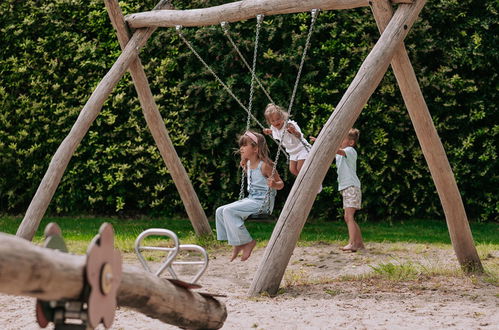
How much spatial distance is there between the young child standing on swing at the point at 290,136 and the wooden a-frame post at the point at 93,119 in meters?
1.02

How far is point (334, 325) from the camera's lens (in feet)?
13.3

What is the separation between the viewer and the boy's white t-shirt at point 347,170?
6855mm

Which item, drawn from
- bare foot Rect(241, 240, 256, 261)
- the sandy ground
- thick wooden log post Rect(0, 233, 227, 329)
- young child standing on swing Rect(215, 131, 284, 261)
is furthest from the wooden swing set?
thick wooden log post Rect(0, 233, 227, 329)

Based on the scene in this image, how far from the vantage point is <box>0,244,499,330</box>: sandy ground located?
4.11 meters

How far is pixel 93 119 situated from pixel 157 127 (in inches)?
28.5

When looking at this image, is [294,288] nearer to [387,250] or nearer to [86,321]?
[387,250]

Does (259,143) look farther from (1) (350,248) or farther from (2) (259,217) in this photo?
(1) (350,248)

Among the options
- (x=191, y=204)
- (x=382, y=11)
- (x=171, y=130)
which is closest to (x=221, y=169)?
(x=171, y=130)

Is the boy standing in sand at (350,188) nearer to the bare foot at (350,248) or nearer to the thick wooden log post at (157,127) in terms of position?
the bare foot at (350,248)

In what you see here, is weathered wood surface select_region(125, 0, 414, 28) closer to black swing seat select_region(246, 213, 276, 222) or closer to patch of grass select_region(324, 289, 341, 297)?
black swing seat select_region(246, 213, 276, 222)

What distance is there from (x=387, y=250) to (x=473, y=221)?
2.28 meters

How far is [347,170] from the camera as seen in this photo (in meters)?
6.91

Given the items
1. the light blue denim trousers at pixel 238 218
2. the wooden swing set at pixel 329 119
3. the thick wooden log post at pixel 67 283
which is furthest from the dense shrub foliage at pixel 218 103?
the thick wooden log post at pixel 67 283

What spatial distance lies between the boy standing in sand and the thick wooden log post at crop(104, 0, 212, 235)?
1.38 m
